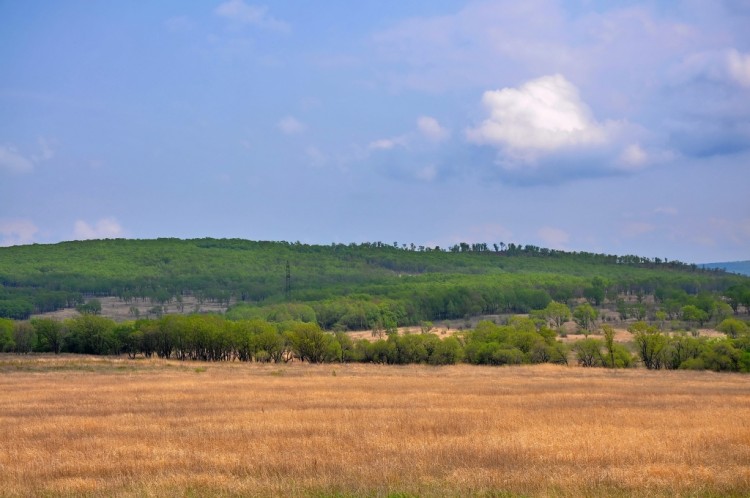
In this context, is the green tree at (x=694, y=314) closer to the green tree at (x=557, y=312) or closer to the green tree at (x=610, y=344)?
the green tree at (x=557, y=312)

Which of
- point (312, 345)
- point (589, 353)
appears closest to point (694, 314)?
point (589, 353)

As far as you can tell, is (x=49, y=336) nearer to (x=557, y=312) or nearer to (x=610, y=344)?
(x=610, y=344)

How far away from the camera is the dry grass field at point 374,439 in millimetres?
18297

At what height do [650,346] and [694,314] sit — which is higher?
[694,314]

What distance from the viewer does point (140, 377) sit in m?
58.4

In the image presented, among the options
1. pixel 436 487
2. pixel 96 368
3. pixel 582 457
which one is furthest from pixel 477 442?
pixel 96 368

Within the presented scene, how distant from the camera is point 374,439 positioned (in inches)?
1016

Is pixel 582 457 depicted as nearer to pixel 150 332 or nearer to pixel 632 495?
pixel 632 495

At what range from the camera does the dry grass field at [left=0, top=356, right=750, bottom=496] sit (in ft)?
60.0

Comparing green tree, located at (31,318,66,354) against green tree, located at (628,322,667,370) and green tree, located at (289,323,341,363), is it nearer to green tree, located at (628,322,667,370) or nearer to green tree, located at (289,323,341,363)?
green tree, located at (289,323,341,363)

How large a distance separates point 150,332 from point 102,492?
79.4 meters

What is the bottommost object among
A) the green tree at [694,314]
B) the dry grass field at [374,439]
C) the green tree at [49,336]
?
the dry grass field at [374,439]

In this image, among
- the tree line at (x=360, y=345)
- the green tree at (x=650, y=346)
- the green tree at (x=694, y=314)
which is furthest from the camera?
the green tree at (x=694, y=314)

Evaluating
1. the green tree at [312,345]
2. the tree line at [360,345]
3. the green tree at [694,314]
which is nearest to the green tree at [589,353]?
the tree line at [360,345]
